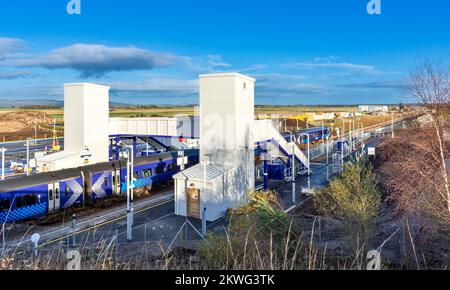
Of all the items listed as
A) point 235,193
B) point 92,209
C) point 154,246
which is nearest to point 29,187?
point 92,209

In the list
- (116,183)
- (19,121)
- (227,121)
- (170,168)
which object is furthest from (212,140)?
(19,121)

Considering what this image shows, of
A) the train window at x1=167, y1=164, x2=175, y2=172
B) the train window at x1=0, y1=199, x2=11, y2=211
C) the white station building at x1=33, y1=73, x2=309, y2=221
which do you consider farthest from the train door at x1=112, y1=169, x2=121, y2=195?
the train window at x1=0, y1=199, x2=11, y2=211

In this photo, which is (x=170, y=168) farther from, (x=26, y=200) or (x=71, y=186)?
(x=26, y=200)

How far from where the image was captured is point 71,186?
22.0 metres

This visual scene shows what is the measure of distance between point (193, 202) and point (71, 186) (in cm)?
742

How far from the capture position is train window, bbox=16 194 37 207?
18983 millimetres

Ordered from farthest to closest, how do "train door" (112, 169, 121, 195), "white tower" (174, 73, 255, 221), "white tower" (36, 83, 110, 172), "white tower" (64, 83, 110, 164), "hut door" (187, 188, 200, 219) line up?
"white tower" (64, 83, 110, 164), "white tower" (36, 83, 110, 172), "train door" (112, 169, 121, 195), "hut door" (187, 188, 200, 219), "white tower" (174, 73, 255, 221)

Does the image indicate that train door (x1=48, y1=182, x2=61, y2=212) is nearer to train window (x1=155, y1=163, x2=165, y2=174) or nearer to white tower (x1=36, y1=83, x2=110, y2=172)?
white tower (x1=36, y1=83, x2=110, y2=172)

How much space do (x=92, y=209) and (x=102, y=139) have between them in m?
9.43

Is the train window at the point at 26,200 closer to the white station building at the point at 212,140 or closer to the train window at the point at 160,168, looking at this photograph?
the white station building at the point at 212,140
